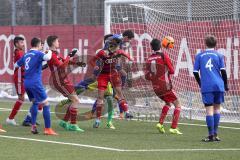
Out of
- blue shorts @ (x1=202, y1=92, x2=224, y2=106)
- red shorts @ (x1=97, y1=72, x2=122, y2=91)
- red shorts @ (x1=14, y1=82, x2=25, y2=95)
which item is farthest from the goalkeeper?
blue shorts @ (x1=202, y1=92, x2=224, y2=106)

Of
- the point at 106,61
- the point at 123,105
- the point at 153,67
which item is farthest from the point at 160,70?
the point at 123,105

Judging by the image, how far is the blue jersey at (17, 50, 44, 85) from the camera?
15.5m

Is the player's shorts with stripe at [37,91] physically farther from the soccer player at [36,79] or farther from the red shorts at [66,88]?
the red shorts at [66,88]

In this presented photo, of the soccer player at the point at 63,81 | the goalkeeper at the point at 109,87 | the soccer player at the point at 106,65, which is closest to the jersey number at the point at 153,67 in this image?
the soccer player at the point at 106,65

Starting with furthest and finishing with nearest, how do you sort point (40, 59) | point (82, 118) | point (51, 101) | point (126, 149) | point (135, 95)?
1. point (51, 101)
2. point (135, 95)
3. point (82, 118)
4. point (40, 59)
5. point (126, 149)

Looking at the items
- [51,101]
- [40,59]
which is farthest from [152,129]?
[51,101]

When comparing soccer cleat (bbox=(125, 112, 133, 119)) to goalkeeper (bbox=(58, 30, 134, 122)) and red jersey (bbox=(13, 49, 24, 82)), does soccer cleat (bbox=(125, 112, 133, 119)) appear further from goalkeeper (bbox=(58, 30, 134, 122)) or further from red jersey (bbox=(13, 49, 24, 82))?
red jersey (bbox=(13, 49, 24, 82))

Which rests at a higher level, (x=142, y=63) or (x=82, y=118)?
(x=142, y=63)

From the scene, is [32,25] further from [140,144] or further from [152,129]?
→ [140,144]

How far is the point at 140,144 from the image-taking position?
14.0m

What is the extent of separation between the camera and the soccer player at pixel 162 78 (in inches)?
641

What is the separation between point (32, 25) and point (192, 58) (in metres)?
7.87

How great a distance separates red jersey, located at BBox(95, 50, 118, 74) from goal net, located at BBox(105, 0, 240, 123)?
2.87 meters

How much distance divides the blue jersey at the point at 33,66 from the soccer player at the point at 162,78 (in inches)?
91.7
